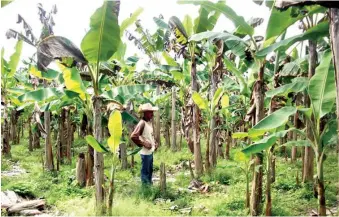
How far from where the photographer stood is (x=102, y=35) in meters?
4.73

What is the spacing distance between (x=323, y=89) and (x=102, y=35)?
297 centimetres

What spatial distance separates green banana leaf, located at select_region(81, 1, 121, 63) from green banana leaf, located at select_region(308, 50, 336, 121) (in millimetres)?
2698

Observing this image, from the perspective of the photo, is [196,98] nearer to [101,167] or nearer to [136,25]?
[101,167]

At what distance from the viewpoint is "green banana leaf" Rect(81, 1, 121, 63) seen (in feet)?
14.9

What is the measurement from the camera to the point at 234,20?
4762mm

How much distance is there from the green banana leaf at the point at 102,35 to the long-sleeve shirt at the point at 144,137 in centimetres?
188

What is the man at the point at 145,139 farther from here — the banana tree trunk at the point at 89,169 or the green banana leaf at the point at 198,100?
the banana tree trunk at the point at 89,169

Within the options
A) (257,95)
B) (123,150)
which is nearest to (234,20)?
(257,95)

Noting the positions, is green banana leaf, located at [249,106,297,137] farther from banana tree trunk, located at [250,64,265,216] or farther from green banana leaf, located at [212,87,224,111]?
green banana leaf, located at [212,87,224,111]

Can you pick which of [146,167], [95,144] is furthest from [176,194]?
[95,144]

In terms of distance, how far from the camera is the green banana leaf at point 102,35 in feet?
14.9

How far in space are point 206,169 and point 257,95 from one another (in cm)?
368

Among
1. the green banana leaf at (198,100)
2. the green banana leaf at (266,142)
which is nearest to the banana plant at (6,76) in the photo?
the green banana leaf at (198,100)

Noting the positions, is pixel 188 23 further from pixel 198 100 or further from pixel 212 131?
pixel 212 131
